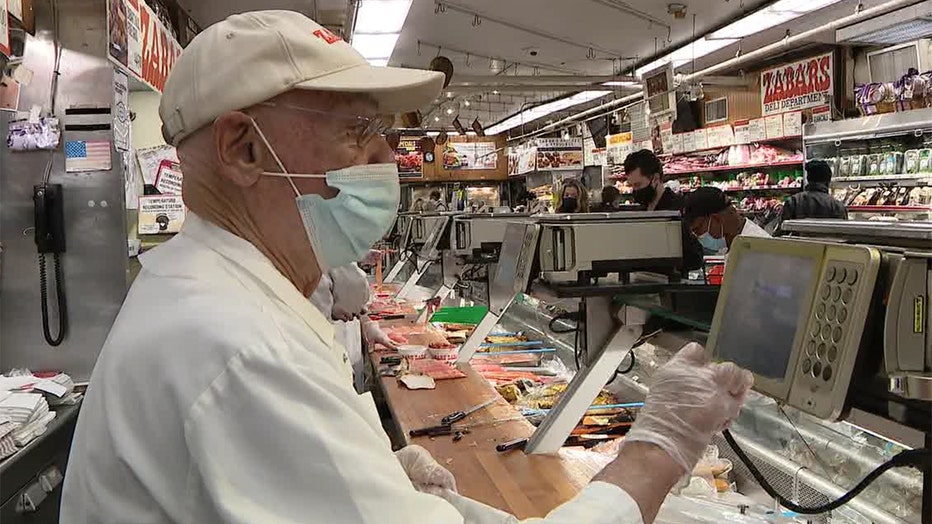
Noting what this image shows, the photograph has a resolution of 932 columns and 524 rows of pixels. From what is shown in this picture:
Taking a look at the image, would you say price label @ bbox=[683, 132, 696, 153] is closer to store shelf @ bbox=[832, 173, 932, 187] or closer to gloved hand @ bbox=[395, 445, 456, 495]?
store shelf @ bbox=[832, 173, 932, 187]

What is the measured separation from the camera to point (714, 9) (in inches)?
346

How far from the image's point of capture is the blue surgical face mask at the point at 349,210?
1.23 m

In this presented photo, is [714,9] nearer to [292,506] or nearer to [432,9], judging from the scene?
[432,9]

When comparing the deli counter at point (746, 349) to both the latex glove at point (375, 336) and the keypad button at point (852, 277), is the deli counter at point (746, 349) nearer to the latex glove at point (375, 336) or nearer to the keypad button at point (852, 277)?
the keypad button at point (852, 277)

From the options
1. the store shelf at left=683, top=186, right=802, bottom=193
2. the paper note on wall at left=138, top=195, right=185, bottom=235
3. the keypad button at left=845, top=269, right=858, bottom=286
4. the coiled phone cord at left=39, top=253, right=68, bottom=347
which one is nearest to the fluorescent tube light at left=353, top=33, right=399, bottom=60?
the paper note on wall at left=138, top=195, right=185, bottom=235

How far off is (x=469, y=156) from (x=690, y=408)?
1798cm

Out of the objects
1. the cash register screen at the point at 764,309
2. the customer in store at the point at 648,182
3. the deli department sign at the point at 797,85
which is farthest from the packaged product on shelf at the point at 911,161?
the cash register screen at the point at 764,309

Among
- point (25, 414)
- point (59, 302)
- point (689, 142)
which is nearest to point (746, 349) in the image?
point (25, 414)

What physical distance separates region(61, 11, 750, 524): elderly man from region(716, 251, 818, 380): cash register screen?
0.05 m

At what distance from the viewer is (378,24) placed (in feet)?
22.9

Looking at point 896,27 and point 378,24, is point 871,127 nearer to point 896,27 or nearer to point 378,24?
point 896,27

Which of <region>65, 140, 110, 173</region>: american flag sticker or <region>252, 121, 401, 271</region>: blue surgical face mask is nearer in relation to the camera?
<region>252, 121, 401, 271</region>: blue surgical face mask

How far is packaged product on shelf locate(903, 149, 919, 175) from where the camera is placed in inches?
287

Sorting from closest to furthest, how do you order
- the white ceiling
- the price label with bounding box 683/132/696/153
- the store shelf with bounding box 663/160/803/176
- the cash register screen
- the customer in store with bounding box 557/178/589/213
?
the cash register screen
the customer in store with bounding box 557/178/589/213
the white ceiling
the store shelf with bounding box 663/160/803/176
the price label with bounding box 683/132/696/153
